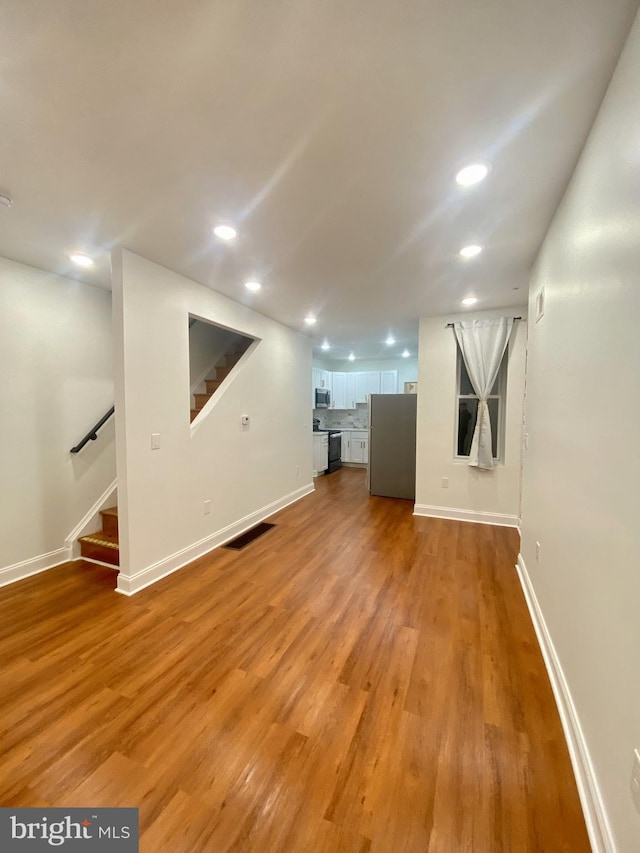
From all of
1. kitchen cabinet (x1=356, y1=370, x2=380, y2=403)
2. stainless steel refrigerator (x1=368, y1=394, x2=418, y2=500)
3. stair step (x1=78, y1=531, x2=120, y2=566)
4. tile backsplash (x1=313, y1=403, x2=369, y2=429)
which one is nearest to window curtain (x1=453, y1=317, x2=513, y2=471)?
stainless steel refrigerator (x1=368, y1=394, x2=418, y2=500)

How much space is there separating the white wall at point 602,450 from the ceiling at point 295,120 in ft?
0.85

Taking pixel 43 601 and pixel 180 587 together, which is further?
pixel 180 587

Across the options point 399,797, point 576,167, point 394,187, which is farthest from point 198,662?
point 576,167

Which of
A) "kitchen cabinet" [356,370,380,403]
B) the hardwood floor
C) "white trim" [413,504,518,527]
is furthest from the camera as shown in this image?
"kitchen cabinet" [356,370,380,403]

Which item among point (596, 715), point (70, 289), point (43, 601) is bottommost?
point (43, 601)

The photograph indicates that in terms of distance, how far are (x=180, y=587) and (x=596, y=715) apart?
2554mm

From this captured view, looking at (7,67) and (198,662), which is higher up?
(7,67)

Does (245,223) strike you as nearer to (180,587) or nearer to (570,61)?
(570,61)

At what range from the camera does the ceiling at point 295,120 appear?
101cm

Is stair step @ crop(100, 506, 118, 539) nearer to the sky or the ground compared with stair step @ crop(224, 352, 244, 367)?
nearer to the ground

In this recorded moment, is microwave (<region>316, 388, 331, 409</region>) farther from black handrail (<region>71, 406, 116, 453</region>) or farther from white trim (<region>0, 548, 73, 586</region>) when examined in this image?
white trim (<region>0, 548, 73, 586</region>)

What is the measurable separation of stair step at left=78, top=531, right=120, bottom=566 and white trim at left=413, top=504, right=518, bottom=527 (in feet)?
11.4

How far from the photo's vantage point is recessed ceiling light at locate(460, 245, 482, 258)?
240 centimetres

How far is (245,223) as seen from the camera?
82.9 inches
